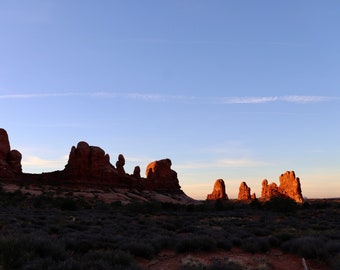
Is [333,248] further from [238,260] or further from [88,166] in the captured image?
[88,166]

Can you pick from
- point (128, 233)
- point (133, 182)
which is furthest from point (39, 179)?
point (128, 233)

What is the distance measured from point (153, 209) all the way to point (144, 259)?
24692mm

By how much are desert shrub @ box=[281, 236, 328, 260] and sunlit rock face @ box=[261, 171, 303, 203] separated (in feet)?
257

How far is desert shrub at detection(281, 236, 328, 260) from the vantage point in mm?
9656

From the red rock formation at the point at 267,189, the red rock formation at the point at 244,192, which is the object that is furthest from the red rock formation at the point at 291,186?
the red rock formation at the point at 244,192

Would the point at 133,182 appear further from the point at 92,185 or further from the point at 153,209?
the point at 153,209

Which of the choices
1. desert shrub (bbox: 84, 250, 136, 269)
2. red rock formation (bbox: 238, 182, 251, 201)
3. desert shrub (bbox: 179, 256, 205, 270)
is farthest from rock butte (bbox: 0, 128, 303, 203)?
desert shrub (bbox: 84, 250, 136, 269)

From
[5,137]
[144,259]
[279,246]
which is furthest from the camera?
[5,137]

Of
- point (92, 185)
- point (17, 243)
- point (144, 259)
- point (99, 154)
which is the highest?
point (99, 154)

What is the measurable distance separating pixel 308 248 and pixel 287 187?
87.6 metres

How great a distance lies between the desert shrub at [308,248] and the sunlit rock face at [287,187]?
257ft

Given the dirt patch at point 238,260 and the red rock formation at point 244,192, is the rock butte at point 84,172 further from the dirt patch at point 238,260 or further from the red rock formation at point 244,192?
the dirt patch at point 238,260

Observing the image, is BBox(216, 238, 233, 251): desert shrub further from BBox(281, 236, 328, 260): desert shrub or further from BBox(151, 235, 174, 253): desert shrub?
BBox(281, 236, 328, 260): desert shrub

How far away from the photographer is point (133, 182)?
73.5m
